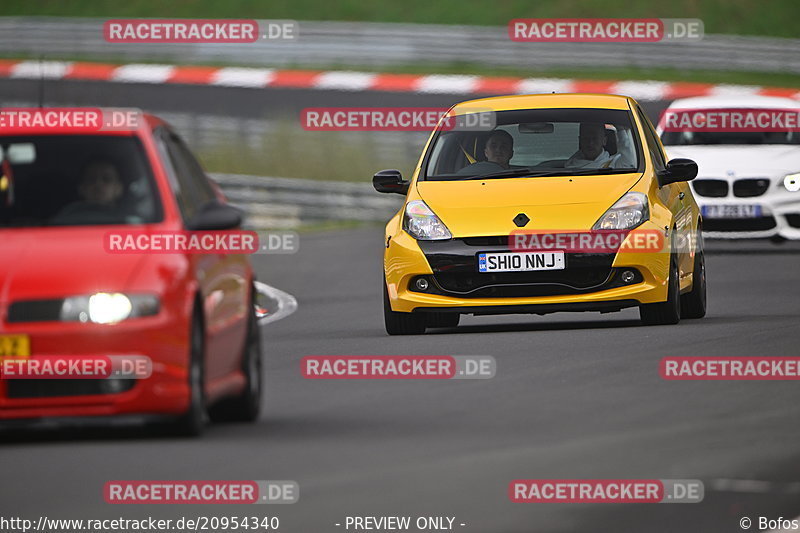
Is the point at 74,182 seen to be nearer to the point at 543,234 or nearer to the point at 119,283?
the point at 119,283

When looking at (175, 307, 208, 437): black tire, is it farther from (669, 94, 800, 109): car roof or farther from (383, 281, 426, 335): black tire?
(669, 94, 800, 109): car roof

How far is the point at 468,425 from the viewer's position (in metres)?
9.39

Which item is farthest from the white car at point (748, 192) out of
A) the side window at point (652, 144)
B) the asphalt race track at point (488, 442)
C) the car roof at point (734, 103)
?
the asphalt race track at point (488, 442)

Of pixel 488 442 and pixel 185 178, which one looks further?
pixel 185 178

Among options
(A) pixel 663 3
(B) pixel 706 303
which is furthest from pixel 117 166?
(A) pixel 663 3

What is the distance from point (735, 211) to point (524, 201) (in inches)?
298

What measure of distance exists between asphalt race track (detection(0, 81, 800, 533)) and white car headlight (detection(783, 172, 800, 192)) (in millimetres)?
6998

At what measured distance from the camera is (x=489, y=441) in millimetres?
8859

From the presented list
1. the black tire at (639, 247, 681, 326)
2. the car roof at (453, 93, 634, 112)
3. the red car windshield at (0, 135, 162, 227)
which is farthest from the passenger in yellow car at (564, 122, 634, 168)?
the red car windshield at (0, 135, 162, 227)

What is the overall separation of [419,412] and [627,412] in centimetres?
96

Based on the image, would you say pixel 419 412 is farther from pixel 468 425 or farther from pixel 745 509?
pixel 745 509

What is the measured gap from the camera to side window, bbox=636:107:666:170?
1479 centimetres

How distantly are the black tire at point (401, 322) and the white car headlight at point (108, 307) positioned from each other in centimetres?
534

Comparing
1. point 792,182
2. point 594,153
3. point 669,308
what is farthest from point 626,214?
point 792,182
